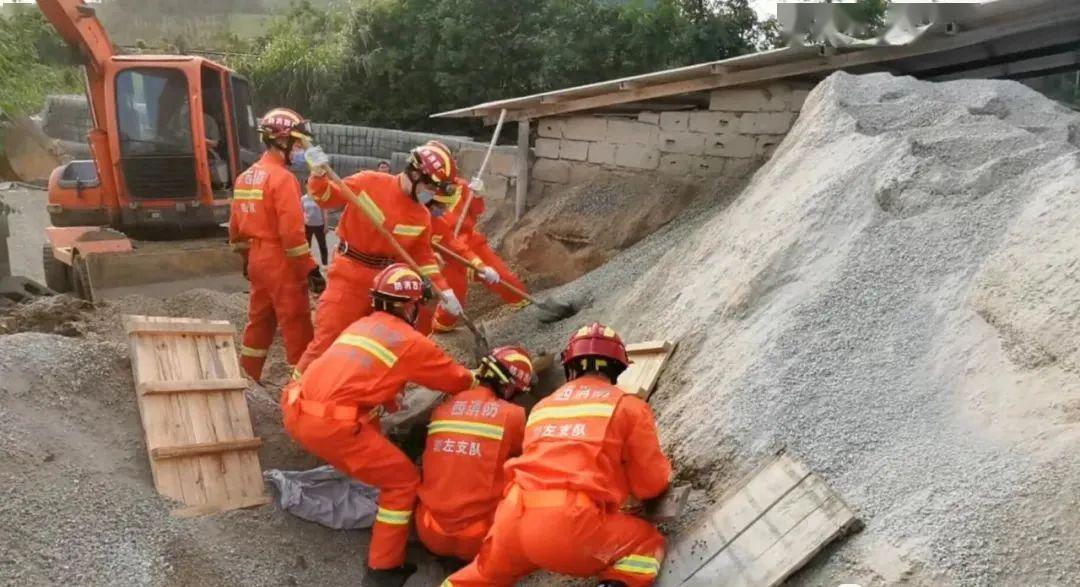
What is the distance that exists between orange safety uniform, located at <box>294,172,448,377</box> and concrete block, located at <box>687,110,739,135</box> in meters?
3.03

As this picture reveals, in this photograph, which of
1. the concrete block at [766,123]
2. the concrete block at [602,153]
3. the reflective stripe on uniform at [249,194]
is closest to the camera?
the reflective stripe on uniform at [249,194]

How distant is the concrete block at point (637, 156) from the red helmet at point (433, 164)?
115 inches

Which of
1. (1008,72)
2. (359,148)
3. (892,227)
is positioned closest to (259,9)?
(359,148)

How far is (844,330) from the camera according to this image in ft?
13.5

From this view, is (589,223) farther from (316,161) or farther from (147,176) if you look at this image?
(147,176)

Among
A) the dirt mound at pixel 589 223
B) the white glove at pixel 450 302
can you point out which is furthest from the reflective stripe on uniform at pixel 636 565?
the dirt mound at pixel 589 223

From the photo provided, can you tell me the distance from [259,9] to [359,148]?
90.5ft

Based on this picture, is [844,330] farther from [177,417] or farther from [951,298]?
[177,417]

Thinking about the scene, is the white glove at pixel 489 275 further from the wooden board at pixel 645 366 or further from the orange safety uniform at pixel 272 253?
the wooden board at pixel 645 366

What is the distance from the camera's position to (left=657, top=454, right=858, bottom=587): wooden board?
3279 mm

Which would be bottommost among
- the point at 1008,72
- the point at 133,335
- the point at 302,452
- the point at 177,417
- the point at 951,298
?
the point at 302,452

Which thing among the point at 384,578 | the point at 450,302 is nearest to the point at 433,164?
the point at 450,302

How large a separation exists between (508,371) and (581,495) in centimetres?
115

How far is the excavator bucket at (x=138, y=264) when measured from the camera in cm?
783
